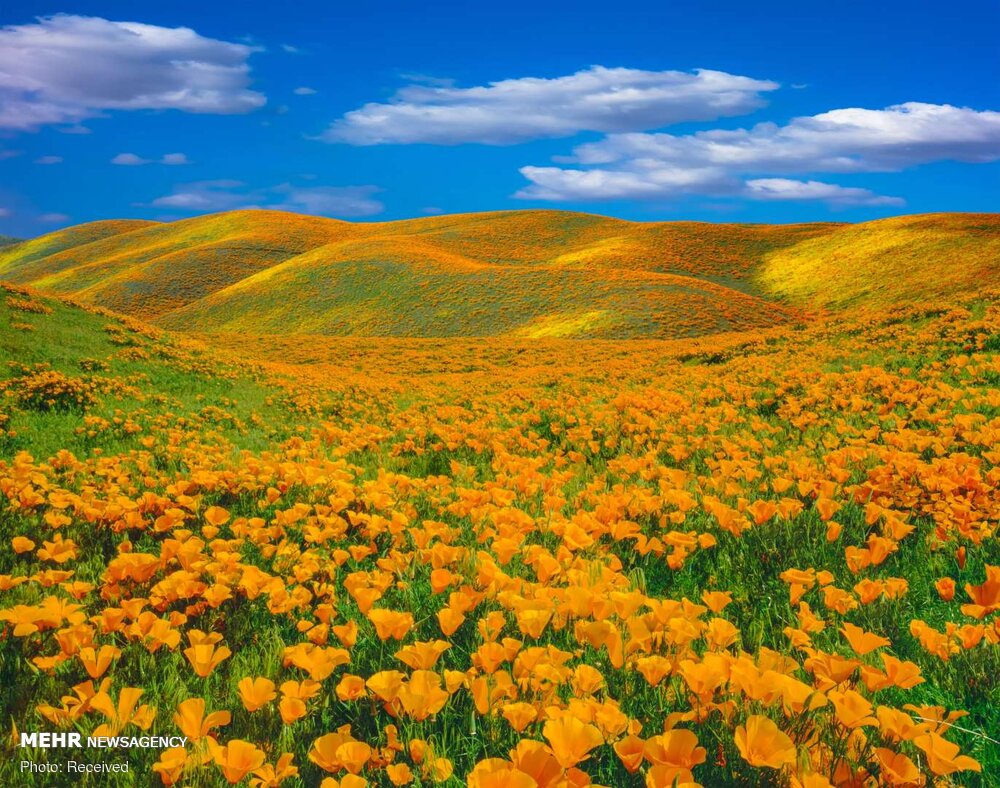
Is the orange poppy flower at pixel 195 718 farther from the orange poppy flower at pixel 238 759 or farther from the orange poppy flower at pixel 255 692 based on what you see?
the orange poppy flower at pixel 238 759

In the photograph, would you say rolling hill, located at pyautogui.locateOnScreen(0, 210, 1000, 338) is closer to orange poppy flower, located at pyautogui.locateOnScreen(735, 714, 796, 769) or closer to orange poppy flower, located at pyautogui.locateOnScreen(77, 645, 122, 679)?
orange poppy flower, located at pyautogui.locateOnScreen(77, 645, 122, 679)

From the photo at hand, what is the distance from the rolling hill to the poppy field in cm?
3621

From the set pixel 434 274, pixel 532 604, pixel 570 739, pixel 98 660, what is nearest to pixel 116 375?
pixel 98 660

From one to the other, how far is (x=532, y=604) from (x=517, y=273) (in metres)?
59.6

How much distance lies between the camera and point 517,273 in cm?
6038

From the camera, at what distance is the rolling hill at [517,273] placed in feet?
164

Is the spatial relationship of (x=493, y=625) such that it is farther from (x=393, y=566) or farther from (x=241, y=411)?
(x=241, y=411)

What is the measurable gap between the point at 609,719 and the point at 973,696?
1.62 metres

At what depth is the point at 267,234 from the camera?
327 ft

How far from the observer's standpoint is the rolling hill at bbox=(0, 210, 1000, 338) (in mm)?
49938

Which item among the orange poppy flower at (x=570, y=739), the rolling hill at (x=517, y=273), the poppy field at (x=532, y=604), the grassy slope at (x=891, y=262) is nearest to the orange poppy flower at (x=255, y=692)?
the poppy field at (x=532, y=604)

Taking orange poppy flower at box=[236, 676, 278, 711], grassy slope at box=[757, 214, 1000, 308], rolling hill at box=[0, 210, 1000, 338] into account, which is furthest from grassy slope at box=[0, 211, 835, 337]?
orange poppy flower at box=[236, 676, 278, 711]

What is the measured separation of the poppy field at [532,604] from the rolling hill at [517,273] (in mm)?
36215

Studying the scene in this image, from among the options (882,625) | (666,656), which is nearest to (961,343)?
(882,625)
